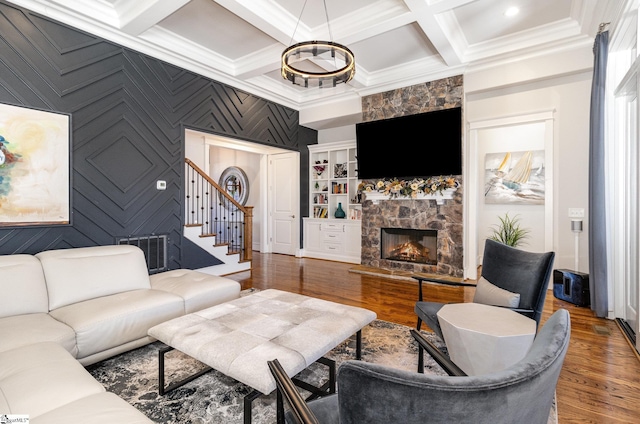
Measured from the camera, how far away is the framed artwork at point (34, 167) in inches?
118

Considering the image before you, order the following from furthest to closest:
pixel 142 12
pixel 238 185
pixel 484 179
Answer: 1. pixel 238 185
2. pixel 484 179
3. pixel 142 12

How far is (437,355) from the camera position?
139 centimetres

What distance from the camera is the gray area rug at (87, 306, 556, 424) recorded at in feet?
5.87

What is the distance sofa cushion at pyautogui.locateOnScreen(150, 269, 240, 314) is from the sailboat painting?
5109mm

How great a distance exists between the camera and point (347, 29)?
12.4 feet

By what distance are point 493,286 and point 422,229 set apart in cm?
287

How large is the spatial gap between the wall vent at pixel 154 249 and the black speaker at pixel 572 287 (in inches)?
206

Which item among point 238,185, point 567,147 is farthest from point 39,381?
point 238,185

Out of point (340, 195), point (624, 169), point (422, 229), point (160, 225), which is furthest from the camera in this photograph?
point (340, 195)

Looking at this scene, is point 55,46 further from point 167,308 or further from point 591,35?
point 591,35

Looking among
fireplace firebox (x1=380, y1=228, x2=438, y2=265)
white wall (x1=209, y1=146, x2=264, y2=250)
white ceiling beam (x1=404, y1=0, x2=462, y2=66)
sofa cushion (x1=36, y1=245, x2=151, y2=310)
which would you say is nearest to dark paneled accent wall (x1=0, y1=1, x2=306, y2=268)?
sofa cushion (x1=36, y1=245, x2=151, y2=310)

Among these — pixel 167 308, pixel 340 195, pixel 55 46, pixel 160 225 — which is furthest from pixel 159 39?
pixel 340 195

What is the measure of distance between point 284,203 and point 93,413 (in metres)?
6.37

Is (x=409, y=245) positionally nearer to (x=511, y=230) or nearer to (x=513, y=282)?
(x=511, y=230)
